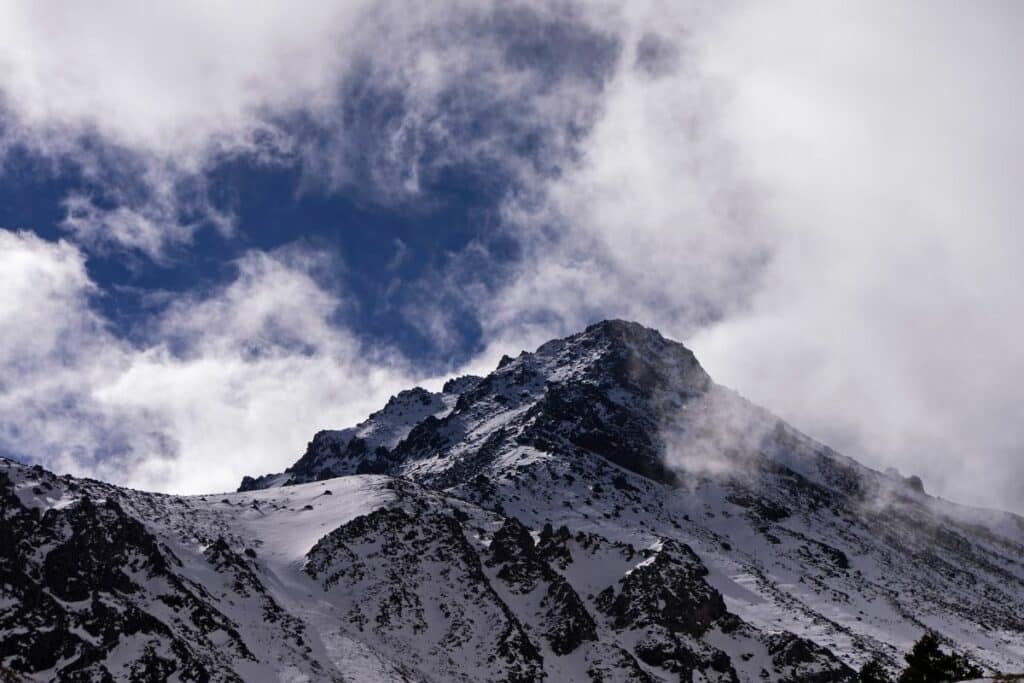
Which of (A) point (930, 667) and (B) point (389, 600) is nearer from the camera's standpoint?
(A) point (930, 667)

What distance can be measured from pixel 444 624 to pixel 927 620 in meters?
98.2

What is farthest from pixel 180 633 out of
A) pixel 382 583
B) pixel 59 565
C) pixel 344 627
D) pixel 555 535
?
pixel 555 535

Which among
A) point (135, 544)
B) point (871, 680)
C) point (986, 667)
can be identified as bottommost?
point (871, 680)

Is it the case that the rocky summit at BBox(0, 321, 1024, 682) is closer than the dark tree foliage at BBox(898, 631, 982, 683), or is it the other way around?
the dark tree foliage at BBox(898, 631, 982, 683)

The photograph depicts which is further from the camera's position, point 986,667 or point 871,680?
point 986,667

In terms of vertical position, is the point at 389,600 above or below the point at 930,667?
above

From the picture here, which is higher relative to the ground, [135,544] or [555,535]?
[555,535]

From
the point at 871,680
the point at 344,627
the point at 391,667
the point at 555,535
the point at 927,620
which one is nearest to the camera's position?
the point at 871,680

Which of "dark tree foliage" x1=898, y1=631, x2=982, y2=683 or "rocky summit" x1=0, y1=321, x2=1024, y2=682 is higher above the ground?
"rocky summit" x1=0, y1=321, x2=1024, y2=682

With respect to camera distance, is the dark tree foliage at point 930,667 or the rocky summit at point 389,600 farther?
the rocky summit at point 389,600

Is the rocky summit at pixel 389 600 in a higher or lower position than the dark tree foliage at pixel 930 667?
higher

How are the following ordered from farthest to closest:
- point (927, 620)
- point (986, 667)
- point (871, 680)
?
1. point (927, 620)
2. point (986, 667)
3. point (871, 680)

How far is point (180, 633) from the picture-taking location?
109312mm

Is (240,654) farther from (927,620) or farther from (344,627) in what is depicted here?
(927,620)
